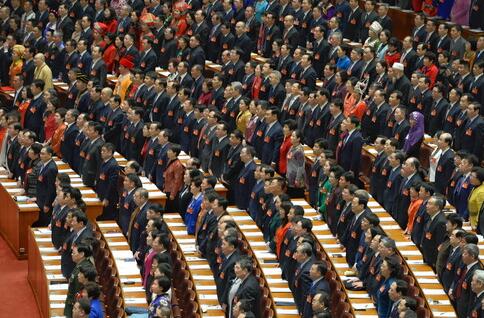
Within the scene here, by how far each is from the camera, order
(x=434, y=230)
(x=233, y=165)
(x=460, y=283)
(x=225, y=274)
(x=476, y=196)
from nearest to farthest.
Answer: (x=460, y=283), (x=225, y=274), (x=434, y=230), (x=476, y=196), (x=233, y=165)

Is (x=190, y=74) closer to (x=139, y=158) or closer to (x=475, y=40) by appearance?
(x=139, y=158)

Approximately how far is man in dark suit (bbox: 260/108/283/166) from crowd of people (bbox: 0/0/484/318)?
0.10 feet

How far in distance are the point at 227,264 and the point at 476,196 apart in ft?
10.4

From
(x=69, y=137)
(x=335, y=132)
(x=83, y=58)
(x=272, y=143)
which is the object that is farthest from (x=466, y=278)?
(x=83, y=58)

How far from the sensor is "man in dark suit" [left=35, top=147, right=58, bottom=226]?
1577 centimetres

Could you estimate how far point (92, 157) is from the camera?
1641 cm

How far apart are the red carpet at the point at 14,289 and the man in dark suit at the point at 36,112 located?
2.55 meters

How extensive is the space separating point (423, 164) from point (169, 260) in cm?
491

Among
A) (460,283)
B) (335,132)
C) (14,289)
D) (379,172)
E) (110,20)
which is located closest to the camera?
(460,283)

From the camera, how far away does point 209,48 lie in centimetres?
2192

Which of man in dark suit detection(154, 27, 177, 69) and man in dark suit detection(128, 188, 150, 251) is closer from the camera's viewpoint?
man in dark suit detection(128, 188, 150, 251)

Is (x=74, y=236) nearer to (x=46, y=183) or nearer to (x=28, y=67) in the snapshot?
(x=46, y=183)

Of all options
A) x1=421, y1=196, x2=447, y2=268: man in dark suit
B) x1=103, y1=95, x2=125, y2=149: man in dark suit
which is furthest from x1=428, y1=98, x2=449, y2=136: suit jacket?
x1=103, y1=95, x2=125, y2=149: man in dark suit

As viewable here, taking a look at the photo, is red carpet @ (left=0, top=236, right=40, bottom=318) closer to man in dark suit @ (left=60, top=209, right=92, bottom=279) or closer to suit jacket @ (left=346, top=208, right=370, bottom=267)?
man in dark suit @ (left=60, top=209, right=92, bottom=279)
